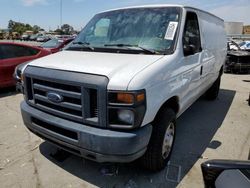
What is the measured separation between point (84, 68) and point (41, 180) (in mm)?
1571

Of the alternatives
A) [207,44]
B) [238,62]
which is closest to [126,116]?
[207,44]

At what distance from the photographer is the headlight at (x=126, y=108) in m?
2.59

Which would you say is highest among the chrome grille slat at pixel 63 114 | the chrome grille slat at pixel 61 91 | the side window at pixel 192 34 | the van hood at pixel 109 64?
the side window at pixel 192 34

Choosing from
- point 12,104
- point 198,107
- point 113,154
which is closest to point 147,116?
point 113,154

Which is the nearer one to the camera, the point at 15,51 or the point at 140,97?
the point at 140,97

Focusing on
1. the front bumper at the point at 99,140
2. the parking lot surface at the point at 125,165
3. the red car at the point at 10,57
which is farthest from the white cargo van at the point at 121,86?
the red car at the point at 10,57

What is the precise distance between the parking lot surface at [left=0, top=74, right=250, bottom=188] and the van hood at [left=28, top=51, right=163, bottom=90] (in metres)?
1.39

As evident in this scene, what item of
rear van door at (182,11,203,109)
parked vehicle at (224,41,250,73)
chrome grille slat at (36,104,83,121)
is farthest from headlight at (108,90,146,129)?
parked vehicle at (224,41,250,73)

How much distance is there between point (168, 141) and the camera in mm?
3490

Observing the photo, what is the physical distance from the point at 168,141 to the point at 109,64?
1.37 meters

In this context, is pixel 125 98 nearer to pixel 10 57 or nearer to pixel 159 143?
pixel 159 143

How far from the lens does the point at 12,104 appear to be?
262 inches

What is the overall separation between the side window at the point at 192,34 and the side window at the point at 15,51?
19.1ft

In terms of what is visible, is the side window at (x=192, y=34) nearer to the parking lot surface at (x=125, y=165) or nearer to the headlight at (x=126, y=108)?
the headlight at (x=126, y=108)
